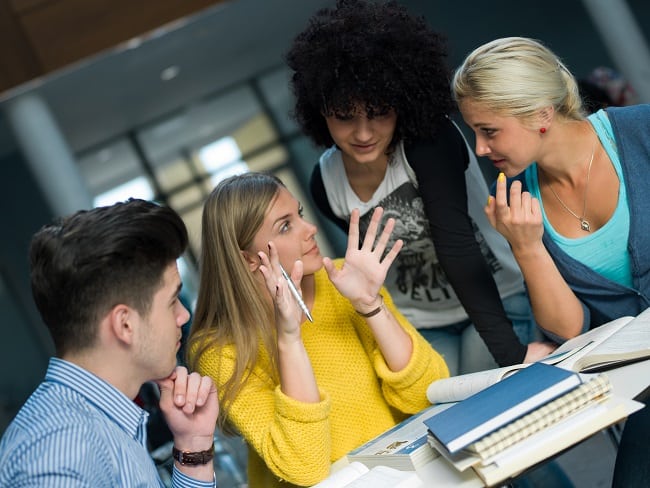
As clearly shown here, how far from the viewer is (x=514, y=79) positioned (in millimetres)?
2131

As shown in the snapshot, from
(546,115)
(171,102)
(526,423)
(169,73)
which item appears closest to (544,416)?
(526,423)

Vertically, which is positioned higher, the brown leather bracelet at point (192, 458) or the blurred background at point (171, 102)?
the blurred background at point (171, 102)

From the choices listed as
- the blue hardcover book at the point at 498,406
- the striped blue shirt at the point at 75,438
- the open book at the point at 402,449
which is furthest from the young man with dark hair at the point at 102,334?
the blue hardcover book at the point at 498,406

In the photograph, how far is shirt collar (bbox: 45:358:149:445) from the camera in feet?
4.98

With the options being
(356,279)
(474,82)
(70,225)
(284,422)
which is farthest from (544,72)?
(70,225)

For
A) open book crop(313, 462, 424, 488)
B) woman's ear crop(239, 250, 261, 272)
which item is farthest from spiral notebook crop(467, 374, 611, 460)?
woman's ear crop(239, 250, 261, 272)

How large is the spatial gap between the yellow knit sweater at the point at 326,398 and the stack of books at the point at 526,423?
0.44m

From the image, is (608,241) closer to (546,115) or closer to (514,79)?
(546,115)

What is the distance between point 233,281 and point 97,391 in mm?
707

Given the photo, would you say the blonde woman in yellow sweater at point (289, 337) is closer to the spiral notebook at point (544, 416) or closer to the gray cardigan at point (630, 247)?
→ the gray cardigan at point (630, 247)

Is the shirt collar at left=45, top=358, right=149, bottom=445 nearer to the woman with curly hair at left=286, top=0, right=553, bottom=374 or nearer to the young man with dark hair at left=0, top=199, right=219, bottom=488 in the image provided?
→ the young man with dark hair at left=0, top=199, right=219, bottom=488

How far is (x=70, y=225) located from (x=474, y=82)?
108 centimetres

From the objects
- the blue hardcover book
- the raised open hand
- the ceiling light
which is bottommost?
the blue hardcover book

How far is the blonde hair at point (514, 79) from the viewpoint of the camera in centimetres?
213
